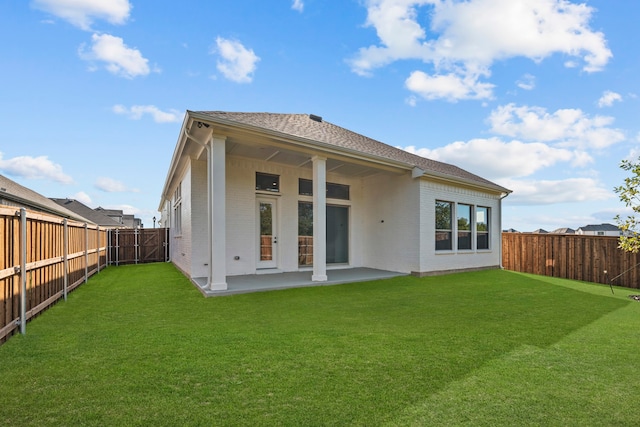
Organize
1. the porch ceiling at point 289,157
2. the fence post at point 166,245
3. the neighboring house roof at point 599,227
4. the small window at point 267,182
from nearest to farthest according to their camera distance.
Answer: the porch ceiling at point 289,157 < the small window at point 267,182 < the fence post at point 166,245 < the neighboring house roof at point 599,227

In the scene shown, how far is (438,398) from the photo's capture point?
224 centimetres

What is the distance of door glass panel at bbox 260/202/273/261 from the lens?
8555 millimetres

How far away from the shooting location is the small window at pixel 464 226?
10.3 m

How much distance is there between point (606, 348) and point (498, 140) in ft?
33.3

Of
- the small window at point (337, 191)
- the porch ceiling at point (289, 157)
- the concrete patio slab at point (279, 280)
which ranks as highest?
the porch ceiling at point (289, 157)

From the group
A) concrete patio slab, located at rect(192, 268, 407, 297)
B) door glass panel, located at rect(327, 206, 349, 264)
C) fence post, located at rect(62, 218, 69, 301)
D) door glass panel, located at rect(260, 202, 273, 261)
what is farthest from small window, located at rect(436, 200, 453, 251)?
fence post, located at rect(62, 218, 69, 301)

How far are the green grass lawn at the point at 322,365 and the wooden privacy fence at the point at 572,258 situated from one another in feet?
15.8

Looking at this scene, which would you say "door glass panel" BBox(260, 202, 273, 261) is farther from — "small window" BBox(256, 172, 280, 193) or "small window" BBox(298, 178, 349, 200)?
"small window" BBox(298, 178, 349, 200)

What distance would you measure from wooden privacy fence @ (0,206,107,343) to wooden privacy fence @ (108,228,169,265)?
768 cm

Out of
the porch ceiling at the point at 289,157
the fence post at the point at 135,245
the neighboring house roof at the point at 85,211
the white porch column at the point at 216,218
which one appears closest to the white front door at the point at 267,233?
the porch ceiling at the point at 289,157

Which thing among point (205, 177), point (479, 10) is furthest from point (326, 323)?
point (479, 10)

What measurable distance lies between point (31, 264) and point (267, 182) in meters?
5.24

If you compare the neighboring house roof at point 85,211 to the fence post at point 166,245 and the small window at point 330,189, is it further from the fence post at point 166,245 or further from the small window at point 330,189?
the small window at point 330,189

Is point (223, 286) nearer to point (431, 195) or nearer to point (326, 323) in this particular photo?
point (326, 323)
